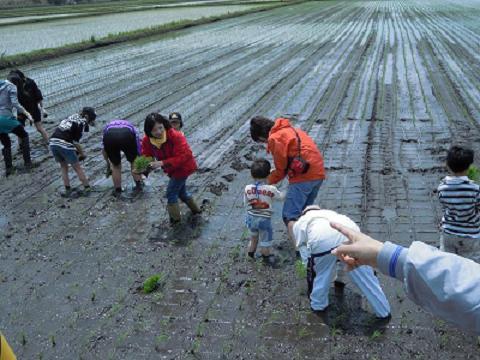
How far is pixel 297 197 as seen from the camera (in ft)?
17.5

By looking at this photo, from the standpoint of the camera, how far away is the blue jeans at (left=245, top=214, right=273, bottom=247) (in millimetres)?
5445

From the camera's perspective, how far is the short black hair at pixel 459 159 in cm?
432

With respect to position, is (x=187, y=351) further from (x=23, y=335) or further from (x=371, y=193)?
(x=371, y=193)

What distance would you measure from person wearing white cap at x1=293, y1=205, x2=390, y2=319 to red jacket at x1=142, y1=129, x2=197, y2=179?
227 centimetres

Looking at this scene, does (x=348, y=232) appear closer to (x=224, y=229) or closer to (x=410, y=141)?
(x=224, y=229)

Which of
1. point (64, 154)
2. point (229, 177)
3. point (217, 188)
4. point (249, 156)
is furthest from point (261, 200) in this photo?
point (249, 156)

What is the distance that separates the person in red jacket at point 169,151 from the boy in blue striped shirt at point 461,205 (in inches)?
121

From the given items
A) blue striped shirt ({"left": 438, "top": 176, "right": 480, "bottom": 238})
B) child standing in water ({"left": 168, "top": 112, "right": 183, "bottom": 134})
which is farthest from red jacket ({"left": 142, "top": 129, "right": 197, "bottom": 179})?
blue striped shirt ({"left": 438, "top": 176, "right": 480, "bottom": 238})

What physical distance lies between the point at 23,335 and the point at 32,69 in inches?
688

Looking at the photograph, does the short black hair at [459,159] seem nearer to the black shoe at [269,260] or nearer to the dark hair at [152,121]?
the black shoe at [269,260]

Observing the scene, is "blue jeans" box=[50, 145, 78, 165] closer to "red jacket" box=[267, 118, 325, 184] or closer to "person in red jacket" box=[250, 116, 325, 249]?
"person in red jacket" box=[250, 116, 325, 249]

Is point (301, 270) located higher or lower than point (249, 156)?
higher

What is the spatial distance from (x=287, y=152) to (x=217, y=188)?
111 inches

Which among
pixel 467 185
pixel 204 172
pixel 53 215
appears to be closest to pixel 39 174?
pixel 53 215
